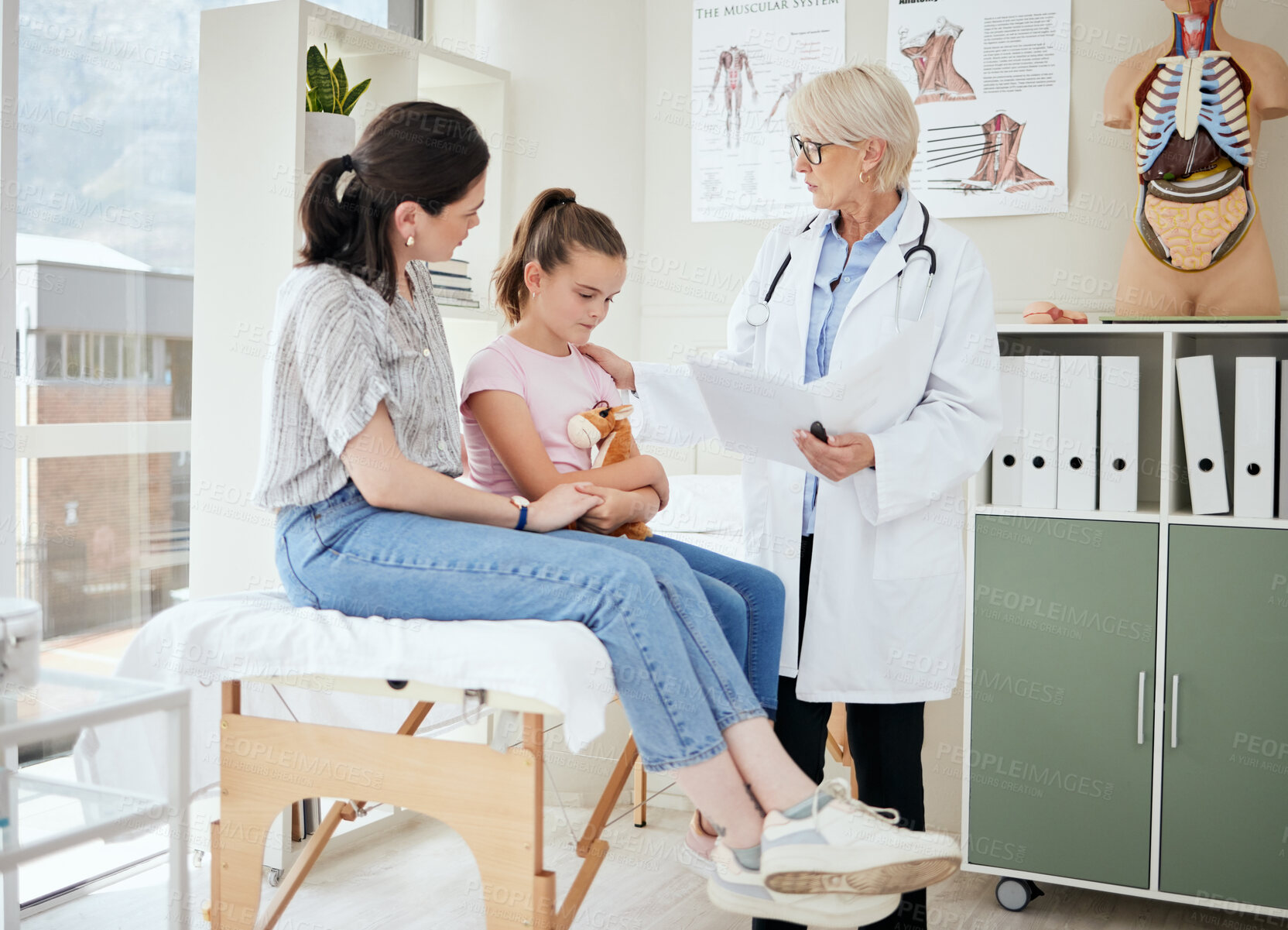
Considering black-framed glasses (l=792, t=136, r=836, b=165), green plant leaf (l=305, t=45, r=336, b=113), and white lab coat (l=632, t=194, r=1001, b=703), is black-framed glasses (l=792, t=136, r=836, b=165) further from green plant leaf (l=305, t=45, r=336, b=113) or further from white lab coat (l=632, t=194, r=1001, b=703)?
green plant leaf (l=305, t=45, r=336, b=113)

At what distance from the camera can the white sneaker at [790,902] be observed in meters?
1.21

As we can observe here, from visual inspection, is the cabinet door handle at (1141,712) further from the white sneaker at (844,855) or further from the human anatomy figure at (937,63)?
the human anatomy figure at (937,63)

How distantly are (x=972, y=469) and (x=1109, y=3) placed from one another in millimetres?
1364

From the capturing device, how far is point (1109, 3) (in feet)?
7.96

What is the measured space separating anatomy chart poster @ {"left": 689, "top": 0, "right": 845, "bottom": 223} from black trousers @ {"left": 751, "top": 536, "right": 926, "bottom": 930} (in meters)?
1.35

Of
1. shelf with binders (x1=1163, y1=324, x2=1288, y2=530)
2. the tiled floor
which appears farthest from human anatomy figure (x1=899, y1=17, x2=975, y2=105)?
the tiled floor

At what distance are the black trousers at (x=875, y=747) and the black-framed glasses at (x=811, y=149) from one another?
578 mm

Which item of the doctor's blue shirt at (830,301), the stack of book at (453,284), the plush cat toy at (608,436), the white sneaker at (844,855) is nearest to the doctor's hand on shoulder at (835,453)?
the doctor's blue shirt at (830,301)

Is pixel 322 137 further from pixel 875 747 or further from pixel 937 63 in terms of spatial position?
pixel 875 747

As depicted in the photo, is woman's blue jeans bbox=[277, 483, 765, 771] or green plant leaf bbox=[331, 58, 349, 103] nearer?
woman's blue jeans bbox=[277, 483, 765, 771]

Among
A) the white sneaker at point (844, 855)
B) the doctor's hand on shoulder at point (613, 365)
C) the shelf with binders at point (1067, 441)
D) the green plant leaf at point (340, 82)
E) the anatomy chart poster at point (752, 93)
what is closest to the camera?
the white sneaker at point (844, 855)

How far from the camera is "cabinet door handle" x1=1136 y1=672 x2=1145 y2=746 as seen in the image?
212cm

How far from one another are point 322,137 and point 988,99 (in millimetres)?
1461

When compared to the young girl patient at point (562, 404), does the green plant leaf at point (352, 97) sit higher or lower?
higher
